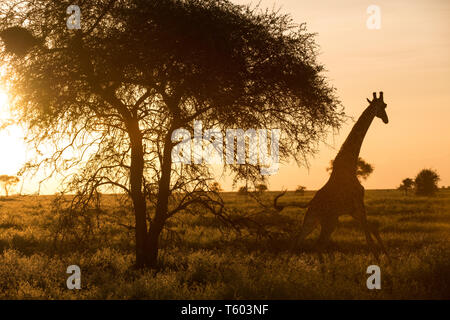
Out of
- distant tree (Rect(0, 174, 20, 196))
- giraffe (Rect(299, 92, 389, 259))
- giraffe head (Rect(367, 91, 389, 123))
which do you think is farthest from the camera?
distant tree (Rect(0, 174, 20, 196))

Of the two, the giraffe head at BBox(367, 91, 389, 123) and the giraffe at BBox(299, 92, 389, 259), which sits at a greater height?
the giraffe head at BBox(367, 91, 389, 123)

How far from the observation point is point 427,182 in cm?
6122

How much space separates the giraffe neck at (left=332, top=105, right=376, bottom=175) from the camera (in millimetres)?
9875

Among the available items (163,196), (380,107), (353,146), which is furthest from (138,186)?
(380,107)

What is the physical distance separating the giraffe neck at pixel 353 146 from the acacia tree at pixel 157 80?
1409mm

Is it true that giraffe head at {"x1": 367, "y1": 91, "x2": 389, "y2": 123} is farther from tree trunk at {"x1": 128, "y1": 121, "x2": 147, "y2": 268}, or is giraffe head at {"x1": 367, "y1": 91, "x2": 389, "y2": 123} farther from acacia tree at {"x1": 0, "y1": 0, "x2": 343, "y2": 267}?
tree trunk at {"x1": 128, "y1": 121, "x2": 147, "y2": 268}

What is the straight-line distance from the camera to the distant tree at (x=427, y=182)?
61000mm

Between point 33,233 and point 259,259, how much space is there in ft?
48.2

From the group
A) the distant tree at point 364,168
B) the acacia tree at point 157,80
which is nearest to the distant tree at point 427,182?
the distant tree at point 364,168

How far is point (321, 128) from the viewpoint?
11.6 m

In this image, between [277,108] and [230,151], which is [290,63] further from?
[230,151]

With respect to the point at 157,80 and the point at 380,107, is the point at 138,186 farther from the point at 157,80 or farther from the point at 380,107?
the point at 380,107

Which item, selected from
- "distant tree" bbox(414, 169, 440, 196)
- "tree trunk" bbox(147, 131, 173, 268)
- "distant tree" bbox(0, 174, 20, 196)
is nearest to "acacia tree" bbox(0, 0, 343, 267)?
"tree trunk" bbox(147, 131, 173, 268)

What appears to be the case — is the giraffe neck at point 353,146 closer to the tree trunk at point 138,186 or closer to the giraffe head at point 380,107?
the giraffe head at point 380,107
